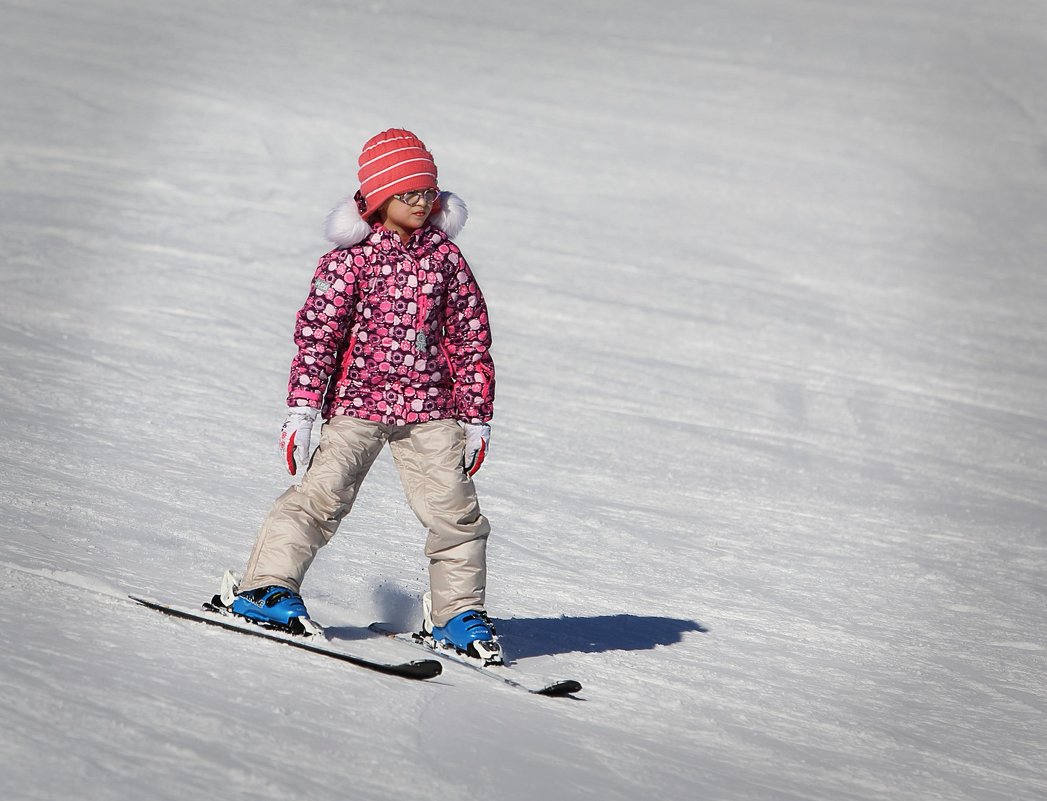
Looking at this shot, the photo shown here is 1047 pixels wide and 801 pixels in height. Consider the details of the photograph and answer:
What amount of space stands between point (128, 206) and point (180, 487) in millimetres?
7343

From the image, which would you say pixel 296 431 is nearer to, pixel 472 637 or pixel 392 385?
pixel 392 385

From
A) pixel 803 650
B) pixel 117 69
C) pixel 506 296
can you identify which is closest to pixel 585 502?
pixel 803 650

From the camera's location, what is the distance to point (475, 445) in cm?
419

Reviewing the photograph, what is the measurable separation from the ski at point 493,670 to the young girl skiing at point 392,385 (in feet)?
0.15

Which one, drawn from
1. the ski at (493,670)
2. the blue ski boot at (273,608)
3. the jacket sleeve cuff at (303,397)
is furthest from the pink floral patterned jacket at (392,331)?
the ski at (493,670)

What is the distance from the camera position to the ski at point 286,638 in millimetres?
3693

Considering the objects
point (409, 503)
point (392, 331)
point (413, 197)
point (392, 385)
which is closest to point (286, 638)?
point (409, 503)

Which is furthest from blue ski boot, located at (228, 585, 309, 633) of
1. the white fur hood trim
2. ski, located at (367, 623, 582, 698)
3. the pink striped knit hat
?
the pink striped knit hat

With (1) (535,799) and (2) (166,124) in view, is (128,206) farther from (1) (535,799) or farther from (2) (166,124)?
(1) (535,799)

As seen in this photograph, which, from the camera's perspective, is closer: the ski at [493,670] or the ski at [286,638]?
the ski at [286,638]

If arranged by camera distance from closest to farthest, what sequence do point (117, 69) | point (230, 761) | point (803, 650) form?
point (230, 761) → point (803, 650) → point (117, 69)

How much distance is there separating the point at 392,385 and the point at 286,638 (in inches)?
30.8

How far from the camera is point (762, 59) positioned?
2383 centimetres

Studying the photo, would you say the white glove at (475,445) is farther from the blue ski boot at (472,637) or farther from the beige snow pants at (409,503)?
the blue ski boot at (472,637)
